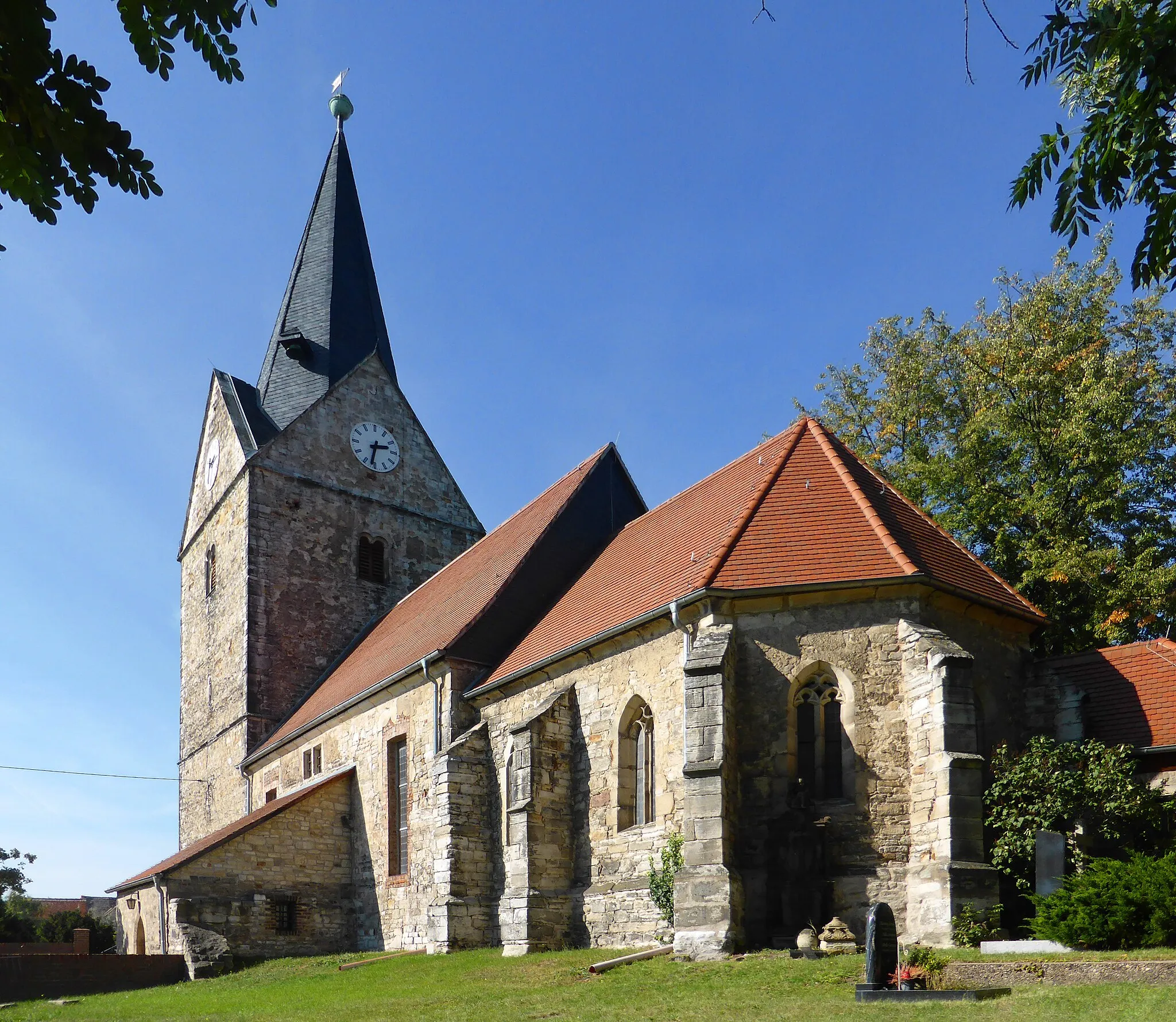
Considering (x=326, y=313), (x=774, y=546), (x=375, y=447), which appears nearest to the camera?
(x=774, y=546)

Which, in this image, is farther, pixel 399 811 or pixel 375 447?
pixel 375 447

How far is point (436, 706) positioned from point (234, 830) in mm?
4850

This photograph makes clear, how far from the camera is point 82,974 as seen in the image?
57.5 ft

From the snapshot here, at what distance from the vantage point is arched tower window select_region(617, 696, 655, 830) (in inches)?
613

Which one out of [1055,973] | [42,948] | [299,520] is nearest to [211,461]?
[299,520]

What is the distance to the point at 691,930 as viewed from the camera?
12945mm

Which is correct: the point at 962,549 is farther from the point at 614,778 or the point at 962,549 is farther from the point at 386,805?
the point at 386,805

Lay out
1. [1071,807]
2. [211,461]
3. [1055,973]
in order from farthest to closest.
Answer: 1. [211,461]
2. [1071,807]
3. [1055,973]

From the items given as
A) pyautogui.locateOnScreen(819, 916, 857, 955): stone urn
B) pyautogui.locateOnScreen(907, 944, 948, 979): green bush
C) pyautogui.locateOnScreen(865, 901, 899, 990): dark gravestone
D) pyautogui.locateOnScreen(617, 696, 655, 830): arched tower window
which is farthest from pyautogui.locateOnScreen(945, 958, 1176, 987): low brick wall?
pyautogui.locateOnScreen(617, 696, 655, 830): arched tower window

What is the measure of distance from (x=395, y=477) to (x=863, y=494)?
16.8 meters

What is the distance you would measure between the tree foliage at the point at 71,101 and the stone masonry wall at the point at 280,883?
17.5 meters

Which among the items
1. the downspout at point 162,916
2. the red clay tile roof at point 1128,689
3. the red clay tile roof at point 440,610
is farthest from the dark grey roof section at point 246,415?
the red clay tile roof at point 1128,689

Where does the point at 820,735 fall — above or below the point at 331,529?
below

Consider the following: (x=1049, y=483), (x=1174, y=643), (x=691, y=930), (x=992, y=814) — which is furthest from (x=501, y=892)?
(x=1049, y=483)
